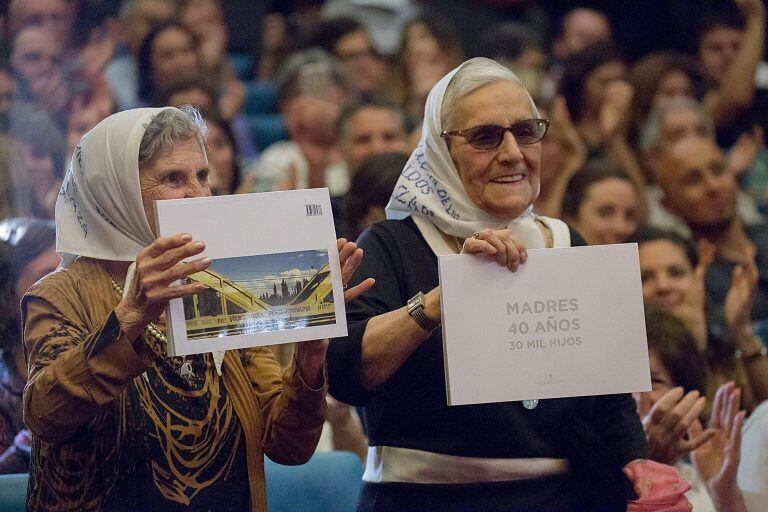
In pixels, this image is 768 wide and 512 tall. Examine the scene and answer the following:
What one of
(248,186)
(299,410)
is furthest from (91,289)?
(248,186)

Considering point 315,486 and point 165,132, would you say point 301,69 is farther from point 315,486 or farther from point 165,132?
point 165,132

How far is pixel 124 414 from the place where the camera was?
231 centimetres

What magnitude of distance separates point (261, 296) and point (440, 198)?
57cm

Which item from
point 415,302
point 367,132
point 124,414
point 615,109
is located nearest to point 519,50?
point 615,109

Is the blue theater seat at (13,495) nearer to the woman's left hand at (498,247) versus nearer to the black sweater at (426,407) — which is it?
the black sweater at (426,407)

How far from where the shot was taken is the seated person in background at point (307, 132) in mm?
5398

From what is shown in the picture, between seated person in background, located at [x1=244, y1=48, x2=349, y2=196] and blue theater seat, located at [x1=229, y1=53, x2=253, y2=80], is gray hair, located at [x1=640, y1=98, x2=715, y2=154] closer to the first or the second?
seated person in background, located at [x1=244, y1=48, x2=349, y2=196]

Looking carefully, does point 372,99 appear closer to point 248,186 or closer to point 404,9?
point 248,186

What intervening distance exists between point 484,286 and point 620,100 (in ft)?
13.7

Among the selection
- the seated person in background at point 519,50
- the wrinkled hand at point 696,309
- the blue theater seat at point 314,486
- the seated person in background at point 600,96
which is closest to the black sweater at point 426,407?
the blue theater seat at point 314,486

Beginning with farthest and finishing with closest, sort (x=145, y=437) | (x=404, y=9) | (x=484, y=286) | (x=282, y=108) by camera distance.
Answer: (x=404, y=9) < (x=282, y=108) < (x=484, y=286) < (x=145, y=437)

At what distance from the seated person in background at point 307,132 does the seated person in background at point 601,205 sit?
→ 1040 millimetres

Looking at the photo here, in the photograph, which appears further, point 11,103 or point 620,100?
point 620,100

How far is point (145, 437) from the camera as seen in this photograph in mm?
2309
